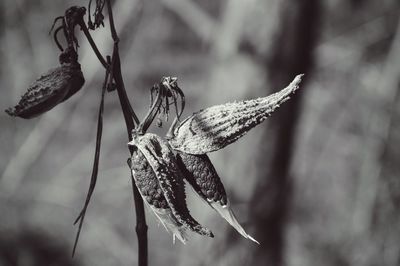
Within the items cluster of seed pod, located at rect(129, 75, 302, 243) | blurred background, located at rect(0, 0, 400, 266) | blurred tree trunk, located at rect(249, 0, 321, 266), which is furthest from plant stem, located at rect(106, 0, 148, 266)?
blurred background, located at rect(0, 0, 400, 266)

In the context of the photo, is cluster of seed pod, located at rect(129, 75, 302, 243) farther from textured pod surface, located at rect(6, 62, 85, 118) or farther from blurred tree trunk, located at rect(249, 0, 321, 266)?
blurred tree trunk, located at rect(249, 0, 321, 266)

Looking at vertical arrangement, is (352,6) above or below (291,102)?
above

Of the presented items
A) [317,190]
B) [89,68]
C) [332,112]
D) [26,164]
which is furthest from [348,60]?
[26,164]

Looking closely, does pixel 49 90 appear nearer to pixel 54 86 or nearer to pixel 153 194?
pixel 54 86

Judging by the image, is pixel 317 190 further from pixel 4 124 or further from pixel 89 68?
pixel 4 124

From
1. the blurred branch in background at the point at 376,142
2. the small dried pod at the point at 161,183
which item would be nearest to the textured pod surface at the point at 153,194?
the small dried pod at the point at 161,183

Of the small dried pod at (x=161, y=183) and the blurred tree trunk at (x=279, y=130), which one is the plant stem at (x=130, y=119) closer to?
the small dried pod at (x=161, y=183)

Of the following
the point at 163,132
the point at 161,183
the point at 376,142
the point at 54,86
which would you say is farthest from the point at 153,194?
the point at 376,142
